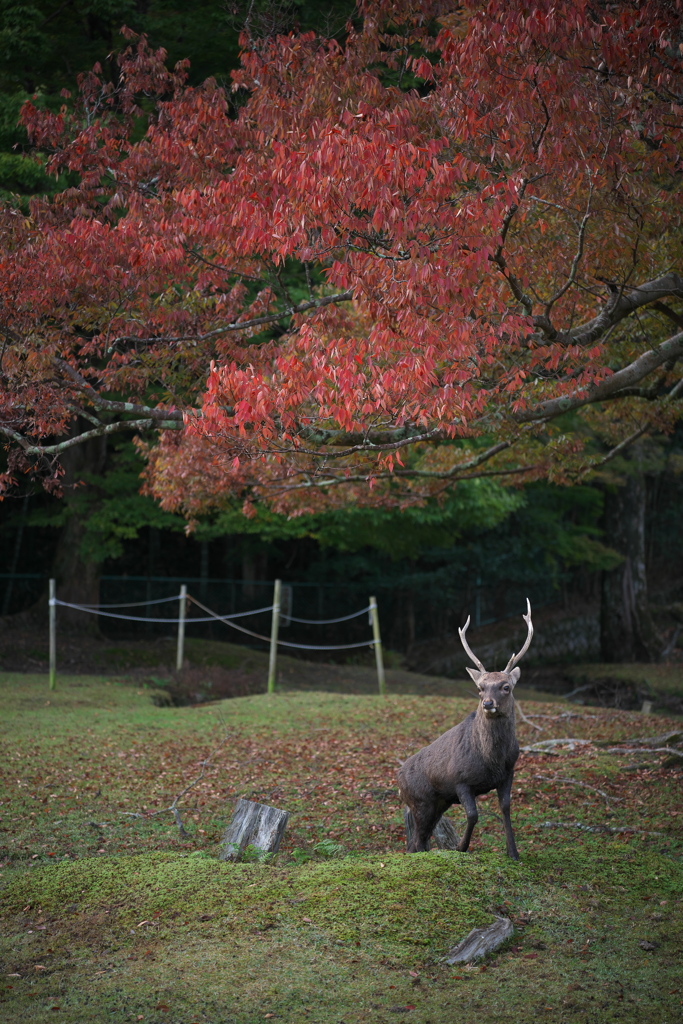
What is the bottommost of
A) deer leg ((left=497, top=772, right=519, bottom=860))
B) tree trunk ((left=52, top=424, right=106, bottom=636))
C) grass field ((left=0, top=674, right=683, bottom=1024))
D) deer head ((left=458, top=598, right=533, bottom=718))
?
grass field ((left=0, top=674, right=683, bottom=1024))

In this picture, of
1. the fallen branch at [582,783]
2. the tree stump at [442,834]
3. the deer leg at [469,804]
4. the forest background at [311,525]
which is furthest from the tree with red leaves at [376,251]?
the fallen branch at [582,783]

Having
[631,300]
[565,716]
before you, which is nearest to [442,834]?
[631,300]

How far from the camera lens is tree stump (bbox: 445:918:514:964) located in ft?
14.1

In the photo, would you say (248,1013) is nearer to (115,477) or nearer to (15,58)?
(15,58)

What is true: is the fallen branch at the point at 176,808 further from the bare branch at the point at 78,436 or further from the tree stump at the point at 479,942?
the bare branch at the point at 78,436

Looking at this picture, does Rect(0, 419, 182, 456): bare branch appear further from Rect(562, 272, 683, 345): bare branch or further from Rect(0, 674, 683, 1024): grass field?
Rect(562, 272, 683, 345): bare branch

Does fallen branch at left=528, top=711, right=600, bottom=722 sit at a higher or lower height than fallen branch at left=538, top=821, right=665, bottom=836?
higher

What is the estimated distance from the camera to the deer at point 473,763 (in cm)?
512

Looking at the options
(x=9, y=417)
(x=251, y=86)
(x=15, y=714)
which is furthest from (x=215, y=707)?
(x=251, y=86)

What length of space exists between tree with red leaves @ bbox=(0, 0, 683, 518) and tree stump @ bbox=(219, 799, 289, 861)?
2.48m

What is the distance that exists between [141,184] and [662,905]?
7.90 metres

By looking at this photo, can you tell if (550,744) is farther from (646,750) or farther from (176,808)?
(176,808)

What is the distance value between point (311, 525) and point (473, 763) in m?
11.8

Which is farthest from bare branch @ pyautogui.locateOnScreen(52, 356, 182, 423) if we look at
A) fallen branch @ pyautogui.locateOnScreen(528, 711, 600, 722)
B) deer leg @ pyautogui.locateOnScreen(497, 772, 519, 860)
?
fallen branch @ pyautogui.locateOnScreen(528, 711, 600, 722)
